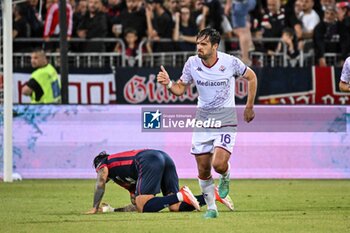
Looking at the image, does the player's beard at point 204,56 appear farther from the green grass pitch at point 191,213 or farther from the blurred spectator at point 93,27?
the blurred spectator at point 93,27

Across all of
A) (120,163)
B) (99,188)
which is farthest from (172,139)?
(99,188)

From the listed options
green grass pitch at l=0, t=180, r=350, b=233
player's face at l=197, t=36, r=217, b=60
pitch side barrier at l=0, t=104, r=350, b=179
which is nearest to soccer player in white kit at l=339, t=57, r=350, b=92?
green grass pitch at l=0, t=180, r=350, b=233

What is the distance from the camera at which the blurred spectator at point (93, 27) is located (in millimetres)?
25938

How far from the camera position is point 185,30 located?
26.2 meters

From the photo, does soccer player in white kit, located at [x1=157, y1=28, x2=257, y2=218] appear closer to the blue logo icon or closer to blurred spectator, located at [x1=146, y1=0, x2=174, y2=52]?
the blue logo icon

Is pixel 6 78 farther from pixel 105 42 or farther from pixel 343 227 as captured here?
pixel 343 227

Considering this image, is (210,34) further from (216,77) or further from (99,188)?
(99,188)

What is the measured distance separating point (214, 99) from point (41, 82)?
29.5 feet

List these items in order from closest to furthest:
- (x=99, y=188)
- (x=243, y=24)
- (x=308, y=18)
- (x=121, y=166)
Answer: (x=99, y=188) → (x=121, y=166) → (x=243, y=24) → (x=308, y=18)

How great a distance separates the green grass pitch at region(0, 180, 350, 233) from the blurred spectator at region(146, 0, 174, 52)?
5.26 m

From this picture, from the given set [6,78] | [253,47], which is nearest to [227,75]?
[6,78]

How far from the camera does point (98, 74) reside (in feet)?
83.6

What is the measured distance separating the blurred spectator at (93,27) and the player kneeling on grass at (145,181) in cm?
1029

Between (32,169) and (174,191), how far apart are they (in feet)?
22.6
